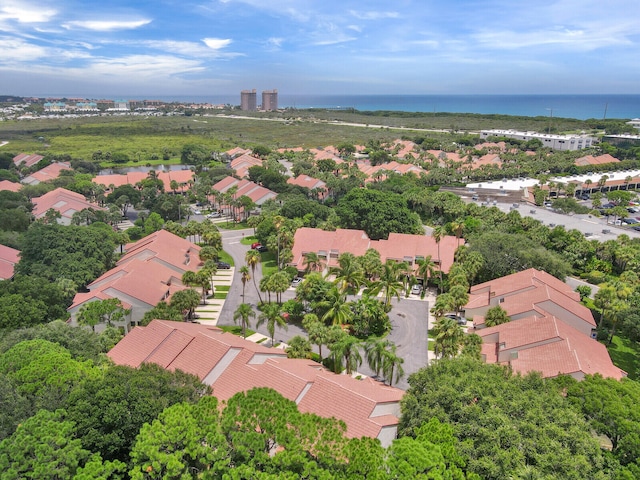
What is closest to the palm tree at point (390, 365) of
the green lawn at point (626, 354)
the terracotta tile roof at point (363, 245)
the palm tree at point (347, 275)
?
the palm tree at point (347, 275)

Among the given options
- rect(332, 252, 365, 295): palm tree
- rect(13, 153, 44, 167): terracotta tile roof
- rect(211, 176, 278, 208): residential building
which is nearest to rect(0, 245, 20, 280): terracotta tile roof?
rect(332, 252, 365, 295): palm tree

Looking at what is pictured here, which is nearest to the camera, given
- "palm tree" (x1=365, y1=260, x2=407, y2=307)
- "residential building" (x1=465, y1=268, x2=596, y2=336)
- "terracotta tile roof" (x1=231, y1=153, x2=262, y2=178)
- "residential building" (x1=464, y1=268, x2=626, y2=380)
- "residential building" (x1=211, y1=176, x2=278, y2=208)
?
"residential building" (x1=464, y1=268, x2=626, y2=380)

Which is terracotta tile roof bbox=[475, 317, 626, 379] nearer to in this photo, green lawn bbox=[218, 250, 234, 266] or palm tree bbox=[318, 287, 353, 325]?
palm tree bbox=[318, 287, 353, 325]

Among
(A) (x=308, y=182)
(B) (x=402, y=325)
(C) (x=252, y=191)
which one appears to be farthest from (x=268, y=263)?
(A) (x=308, y=182)

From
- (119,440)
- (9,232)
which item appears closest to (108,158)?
(9,232)

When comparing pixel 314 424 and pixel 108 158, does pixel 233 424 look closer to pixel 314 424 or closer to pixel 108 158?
pixel 314 424

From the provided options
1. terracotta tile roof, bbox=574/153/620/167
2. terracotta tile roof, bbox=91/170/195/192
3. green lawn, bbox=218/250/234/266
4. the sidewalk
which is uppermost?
terracotta tile roof, bbox=574/153/620/167
